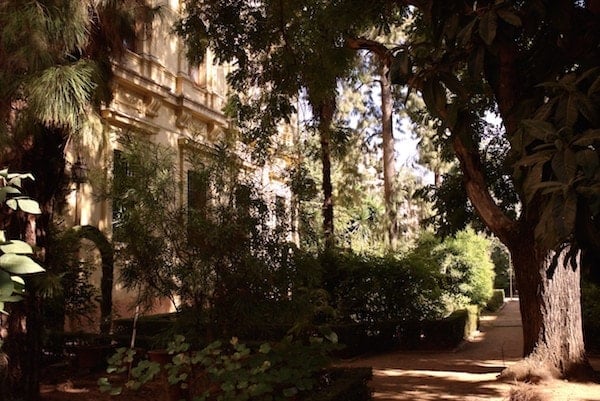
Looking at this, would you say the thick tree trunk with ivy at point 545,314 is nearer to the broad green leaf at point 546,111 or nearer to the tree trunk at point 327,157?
the broad green leaf at point 546,111

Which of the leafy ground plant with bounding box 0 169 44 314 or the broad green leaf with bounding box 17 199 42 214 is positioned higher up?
the broad green leaf with bounding box 17 199 42 214

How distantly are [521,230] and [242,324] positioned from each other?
13.4ft

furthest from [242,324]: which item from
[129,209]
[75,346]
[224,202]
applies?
[75,346]

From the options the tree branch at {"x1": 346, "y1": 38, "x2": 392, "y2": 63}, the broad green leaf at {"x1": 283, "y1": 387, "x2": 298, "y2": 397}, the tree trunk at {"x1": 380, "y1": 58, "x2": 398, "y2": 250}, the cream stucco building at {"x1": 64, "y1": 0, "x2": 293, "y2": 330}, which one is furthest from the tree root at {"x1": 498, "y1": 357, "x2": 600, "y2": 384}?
the tree trunk at {"x1": 380, "y1": 58, "x2": 398, "y2": 250}

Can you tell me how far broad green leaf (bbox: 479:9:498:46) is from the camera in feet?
11.7

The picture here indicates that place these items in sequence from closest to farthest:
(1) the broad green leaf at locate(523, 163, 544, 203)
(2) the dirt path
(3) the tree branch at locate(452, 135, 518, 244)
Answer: (1) the broad green leaf at locate(523, 163, 544, 203) < (2) the dirt path < (3) the tree branch at locate(452, 135, 518, 244)

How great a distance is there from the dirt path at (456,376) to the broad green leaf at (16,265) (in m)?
6.89

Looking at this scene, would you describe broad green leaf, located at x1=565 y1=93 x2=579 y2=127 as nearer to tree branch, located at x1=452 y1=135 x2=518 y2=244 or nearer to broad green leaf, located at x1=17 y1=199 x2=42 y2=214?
broad green leaf, located at x1=17 y1=199 x2=42 y2=214

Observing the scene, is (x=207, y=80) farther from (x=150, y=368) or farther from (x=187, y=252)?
(x=150, y=368)

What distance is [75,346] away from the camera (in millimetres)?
10258

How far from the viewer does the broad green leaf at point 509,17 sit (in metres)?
3.57

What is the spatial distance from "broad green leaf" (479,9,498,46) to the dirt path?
202 inches

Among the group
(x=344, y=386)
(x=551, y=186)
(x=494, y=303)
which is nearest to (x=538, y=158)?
(x=551, y=186)

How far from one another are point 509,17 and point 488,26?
0.50ft
